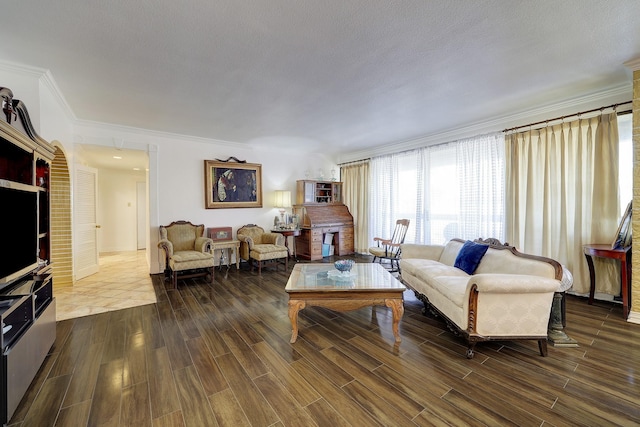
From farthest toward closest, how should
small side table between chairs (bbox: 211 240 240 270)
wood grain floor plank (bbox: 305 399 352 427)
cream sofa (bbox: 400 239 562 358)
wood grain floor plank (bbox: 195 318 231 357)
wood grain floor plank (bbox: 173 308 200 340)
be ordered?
small side table between chairs (bbox: 211 240 240 270) → wood grain floor plank (bbox: 173 308 200 340) → wood grain floor plank (bbox: 195 318 231 357) → cream sofa (bbox: 400 239 562 358) → wood grain floor plank (bbox: 305 399 352 427)

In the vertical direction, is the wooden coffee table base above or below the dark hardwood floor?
above

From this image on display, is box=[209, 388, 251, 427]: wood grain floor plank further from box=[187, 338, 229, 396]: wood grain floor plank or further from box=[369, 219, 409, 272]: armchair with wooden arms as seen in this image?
box=[369, 219, 409, 272]: armchair with wooden arms

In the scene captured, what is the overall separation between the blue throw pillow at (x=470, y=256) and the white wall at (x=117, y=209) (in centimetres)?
847

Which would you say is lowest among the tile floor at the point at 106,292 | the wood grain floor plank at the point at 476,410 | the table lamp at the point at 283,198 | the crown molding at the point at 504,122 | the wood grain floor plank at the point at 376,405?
the wood grain floor plank at the point at 476,410

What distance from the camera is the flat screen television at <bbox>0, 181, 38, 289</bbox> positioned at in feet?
5.67

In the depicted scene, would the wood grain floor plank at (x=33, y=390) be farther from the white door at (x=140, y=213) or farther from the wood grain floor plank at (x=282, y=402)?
the white door at (x=140, y=213)

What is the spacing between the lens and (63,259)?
3.87m

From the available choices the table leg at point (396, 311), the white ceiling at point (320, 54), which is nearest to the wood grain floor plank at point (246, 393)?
the table leg at point (396, 311)

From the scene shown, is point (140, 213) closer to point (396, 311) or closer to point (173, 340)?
point (173, 340)

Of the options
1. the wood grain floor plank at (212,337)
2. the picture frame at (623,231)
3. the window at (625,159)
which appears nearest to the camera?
the wood grain floor plank at (212,337)

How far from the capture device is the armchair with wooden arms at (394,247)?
4.70m

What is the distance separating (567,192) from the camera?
3412 millimetres

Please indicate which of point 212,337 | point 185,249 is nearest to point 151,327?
point 212,337

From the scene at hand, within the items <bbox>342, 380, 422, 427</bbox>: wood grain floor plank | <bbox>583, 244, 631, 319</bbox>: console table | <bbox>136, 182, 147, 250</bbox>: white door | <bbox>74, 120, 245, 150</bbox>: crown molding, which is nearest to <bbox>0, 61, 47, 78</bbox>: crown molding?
<bbox>74, 120, 245, 150</bbox>: crown molding
